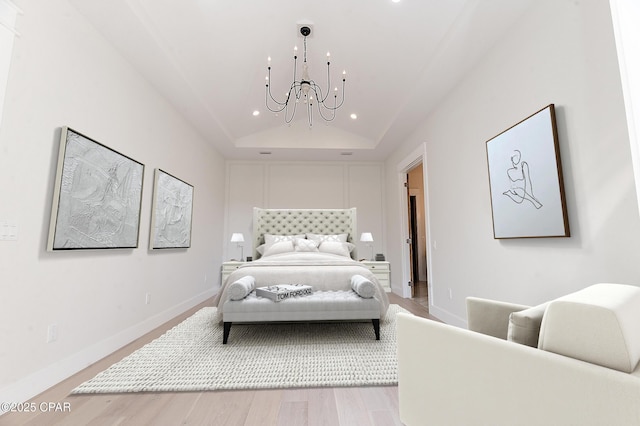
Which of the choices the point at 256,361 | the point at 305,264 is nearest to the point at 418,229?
the point at 305,264

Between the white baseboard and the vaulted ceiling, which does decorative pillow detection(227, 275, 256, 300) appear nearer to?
the white baseboard

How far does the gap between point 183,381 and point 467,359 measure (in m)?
1.84

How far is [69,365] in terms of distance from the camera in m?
2.06

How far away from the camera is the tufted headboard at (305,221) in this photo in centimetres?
550

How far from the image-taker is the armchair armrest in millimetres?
1488

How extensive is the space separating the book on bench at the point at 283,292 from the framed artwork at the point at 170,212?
1486 millimetres

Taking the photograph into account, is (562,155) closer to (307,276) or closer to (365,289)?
(365,289)

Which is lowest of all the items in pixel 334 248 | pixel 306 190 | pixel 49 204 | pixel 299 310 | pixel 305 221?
pixel 299 310

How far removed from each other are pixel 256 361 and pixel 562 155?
265 cm

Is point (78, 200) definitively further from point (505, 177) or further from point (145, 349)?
point (505, 177)

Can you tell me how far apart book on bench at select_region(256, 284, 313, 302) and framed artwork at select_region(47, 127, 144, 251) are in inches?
55.8

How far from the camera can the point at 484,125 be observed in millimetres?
2723

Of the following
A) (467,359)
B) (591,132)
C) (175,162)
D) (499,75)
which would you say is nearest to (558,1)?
(499,75)

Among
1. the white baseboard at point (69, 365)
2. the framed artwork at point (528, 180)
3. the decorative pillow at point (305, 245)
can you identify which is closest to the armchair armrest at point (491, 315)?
the framed artwork at point (528, 180)
